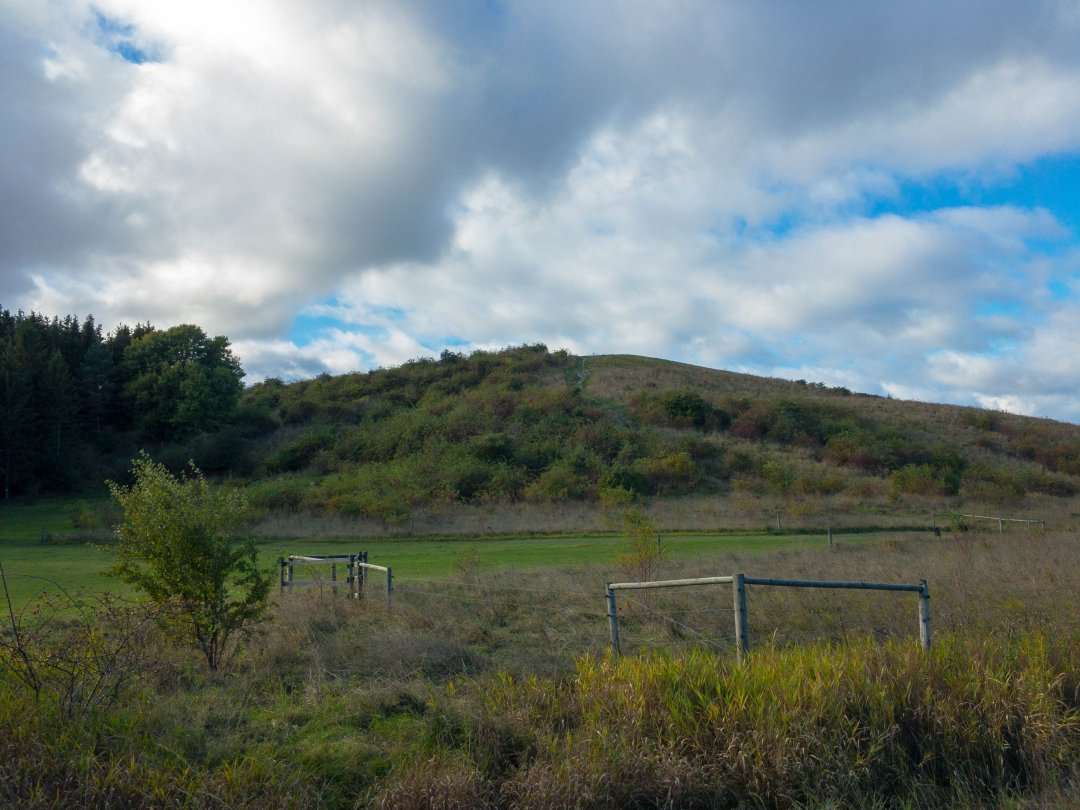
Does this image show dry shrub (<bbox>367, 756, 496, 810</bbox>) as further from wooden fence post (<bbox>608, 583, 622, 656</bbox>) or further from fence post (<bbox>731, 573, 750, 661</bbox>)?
wooden fence post (<bbox>608, 583, 622, 656</bbox>)

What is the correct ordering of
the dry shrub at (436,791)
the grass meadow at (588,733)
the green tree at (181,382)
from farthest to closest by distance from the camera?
the green tree at (181,382) → the grass meadow at (588,733) → the dry shrub at (436,791)

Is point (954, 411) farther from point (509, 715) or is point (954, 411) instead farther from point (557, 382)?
point (509, 715)

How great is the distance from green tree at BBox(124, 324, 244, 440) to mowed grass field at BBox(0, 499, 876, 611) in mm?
29171

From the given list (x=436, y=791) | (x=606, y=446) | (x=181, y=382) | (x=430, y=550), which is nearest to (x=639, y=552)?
(x=436, y=791)

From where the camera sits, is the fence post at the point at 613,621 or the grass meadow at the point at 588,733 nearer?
the grass meadow at the point at 588,733

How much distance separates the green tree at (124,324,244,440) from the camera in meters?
73.9

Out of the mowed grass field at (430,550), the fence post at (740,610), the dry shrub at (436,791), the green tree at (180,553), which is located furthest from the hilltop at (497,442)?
the dry shrub at (436,791)

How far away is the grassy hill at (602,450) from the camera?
48.2 m

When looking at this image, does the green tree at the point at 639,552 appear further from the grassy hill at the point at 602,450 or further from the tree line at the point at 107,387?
the tree line at the point at 107,387

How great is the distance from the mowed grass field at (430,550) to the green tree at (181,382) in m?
29.2

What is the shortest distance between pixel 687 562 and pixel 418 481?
35.3 meters

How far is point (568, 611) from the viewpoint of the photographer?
14.9 m

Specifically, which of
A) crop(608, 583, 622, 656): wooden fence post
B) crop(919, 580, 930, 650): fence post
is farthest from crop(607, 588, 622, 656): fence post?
crop(919, 580, 930, 650): fence post

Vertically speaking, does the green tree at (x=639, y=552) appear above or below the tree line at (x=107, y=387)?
below
